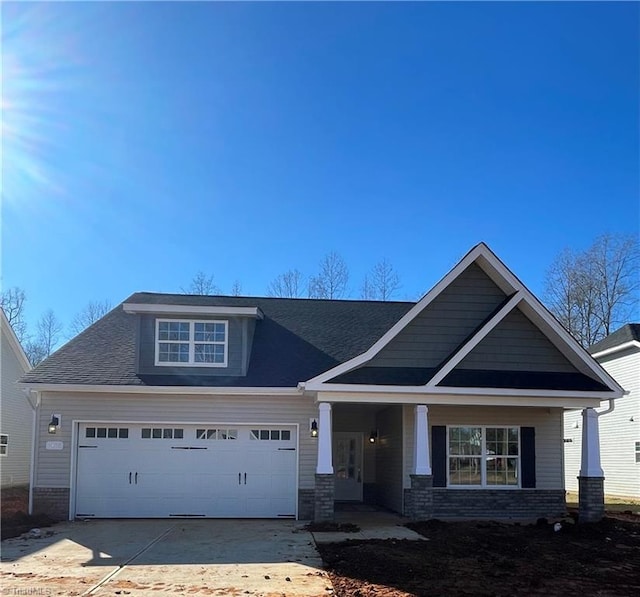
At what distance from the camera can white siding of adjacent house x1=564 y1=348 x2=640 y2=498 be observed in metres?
21.5

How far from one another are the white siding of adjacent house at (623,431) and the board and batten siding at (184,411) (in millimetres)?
12211

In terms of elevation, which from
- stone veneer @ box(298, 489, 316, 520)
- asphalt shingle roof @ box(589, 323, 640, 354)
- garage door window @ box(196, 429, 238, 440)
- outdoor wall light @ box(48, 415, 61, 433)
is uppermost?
asphalt shingle roof @ box(589, 323, 640, 354)

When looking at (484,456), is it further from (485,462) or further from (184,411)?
(184,411)

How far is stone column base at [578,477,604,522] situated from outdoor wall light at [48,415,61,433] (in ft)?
38.4

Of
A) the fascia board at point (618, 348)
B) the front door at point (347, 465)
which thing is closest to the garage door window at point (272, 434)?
the front door at point (347, 465)

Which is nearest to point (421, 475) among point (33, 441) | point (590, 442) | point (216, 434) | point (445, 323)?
point (445, 323)

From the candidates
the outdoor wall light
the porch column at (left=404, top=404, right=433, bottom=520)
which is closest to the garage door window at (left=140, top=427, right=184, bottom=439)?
the outdoor wall light

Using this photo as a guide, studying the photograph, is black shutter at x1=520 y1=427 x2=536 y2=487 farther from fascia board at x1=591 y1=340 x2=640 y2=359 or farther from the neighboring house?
the neighboring house

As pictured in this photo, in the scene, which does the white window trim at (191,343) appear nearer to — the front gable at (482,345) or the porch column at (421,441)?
the front gable at (482,345)

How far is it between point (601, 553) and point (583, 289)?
96.2 feet

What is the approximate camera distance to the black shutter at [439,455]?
1505 cm

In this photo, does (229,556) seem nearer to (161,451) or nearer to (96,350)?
(161,451)

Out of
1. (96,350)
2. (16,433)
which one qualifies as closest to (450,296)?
(96,350)

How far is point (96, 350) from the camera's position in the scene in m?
16.5
